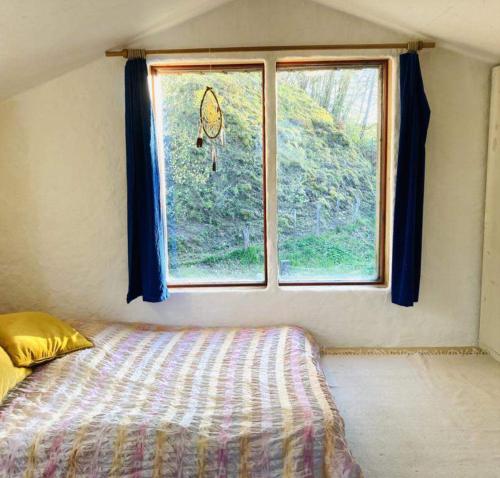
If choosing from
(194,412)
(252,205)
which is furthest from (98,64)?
(194,412)

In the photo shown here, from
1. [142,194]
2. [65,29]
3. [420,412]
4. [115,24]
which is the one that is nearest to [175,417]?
[420,412]

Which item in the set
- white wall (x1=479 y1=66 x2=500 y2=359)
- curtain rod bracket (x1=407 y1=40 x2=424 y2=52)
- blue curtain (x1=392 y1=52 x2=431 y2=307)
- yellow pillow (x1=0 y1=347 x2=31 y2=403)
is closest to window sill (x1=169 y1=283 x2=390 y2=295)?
blue curtain (x1=392 y1=52 x2=431 y2=307)

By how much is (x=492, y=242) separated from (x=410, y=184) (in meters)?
0.62

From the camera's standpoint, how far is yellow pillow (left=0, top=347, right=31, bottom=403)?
1943mm

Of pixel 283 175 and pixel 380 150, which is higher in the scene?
pixel 380 150

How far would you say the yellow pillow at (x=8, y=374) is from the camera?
1.94 metres

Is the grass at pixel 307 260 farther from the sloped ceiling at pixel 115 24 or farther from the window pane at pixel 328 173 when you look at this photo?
the sloped ceiling at pixel 115 24

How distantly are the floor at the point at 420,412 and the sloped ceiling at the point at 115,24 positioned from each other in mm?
1801

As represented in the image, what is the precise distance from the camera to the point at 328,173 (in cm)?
280

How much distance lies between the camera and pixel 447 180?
2.72 m

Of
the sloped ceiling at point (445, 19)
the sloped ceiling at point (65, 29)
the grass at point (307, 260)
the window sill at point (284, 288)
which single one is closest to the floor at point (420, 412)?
the window sill at point (284, 288)

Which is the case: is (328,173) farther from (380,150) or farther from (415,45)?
(415,45)

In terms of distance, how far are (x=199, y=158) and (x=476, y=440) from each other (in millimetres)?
2061

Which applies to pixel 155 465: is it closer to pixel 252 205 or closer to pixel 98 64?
pixel 252 205
